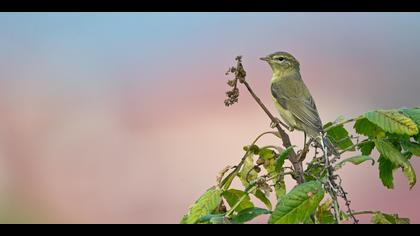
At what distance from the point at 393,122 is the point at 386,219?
0.24 metres

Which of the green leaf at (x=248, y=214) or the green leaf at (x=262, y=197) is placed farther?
the green leaf at (x=262, y=197)

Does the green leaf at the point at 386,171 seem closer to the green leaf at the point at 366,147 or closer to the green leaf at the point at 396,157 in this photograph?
the green leaf at the point at 366,147

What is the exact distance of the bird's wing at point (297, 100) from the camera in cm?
323

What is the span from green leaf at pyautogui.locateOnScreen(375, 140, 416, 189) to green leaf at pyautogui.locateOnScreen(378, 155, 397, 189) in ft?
0.46

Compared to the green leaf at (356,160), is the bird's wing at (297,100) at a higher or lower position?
higher

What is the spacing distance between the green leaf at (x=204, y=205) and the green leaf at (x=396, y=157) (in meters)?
0.39

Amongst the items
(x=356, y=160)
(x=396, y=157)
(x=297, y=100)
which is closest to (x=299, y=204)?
(x=356, y=160)

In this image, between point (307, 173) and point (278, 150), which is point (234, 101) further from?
point (307, 173)

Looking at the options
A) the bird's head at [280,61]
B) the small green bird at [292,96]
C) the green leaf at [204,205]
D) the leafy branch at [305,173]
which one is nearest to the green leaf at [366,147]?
the leafy branch at [305,173]

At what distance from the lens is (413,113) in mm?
1456

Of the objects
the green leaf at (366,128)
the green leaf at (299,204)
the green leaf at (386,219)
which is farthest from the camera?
the green leaf at (366,128)

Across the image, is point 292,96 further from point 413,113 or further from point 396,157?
point 396,157

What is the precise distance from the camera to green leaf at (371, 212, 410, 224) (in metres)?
1.23
